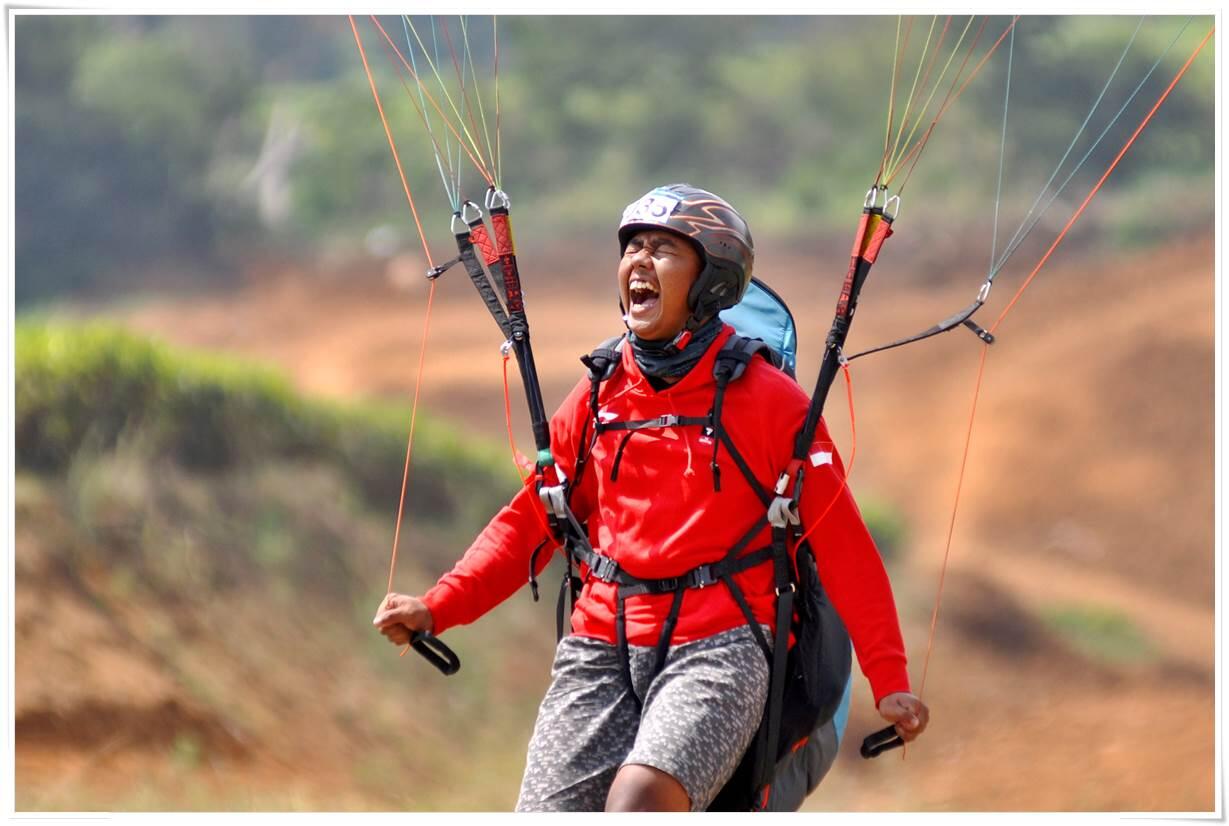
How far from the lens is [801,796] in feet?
12.9

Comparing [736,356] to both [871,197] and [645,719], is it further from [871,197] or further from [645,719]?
[645,719]

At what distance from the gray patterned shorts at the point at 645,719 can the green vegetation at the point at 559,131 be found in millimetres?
18123

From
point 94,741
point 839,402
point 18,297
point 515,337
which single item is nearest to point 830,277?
point 839,402

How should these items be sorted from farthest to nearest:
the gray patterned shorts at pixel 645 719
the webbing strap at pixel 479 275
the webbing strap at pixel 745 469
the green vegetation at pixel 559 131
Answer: the green vegetation at pixel 559 131
the webbing strap at pixel 479 275
the webbing strap at pixel 745 469
the gray patterned shorts at pixel 645 719

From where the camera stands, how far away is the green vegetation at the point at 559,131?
848 inches

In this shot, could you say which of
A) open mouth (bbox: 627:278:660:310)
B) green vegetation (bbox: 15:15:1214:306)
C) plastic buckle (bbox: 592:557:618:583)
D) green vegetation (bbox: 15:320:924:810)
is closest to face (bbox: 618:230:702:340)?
open mouth (bbox: 627:278:660:310)

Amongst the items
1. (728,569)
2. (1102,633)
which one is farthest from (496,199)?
(1102,633)

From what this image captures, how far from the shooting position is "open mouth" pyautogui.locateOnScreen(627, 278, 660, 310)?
→ 375 centimetres

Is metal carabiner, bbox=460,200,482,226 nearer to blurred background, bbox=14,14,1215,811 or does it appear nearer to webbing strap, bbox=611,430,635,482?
webbing strap, bbox=611,430,635,482

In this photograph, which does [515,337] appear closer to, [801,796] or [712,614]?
[712,614]

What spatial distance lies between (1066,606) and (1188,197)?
6480 mm

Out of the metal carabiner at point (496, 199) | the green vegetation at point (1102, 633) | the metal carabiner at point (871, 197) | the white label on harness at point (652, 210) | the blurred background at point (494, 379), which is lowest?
the green vegetation at point (1102, 633)

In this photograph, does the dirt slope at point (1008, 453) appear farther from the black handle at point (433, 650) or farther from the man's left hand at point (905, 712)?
the man's left hand at point (905, 712)

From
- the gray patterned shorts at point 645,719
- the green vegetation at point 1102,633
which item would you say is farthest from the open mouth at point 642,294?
the green vegetation at point 1102,633
